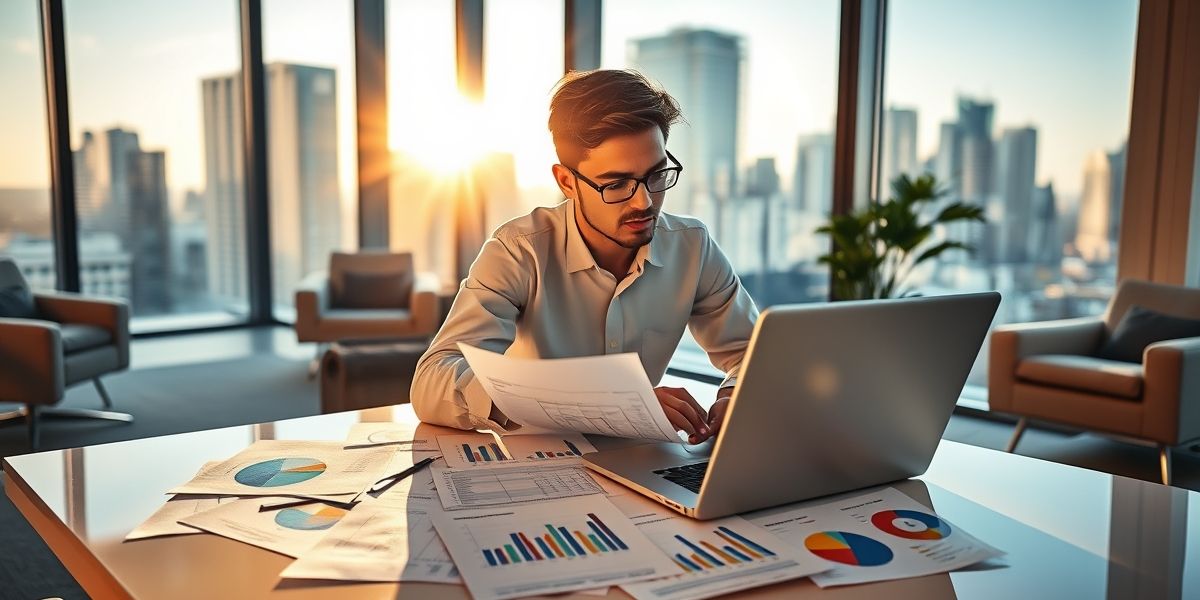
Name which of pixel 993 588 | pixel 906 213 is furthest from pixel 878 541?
pixel 906 213

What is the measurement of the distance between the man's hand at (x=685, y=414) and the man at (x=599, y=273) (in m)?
0.17

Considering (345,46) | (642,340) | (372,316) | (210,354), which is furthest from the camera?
(345,46)

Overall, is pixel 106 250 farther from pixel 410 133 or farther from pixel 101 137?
pixel 410 133

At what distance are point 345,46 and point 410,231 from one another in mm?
1642

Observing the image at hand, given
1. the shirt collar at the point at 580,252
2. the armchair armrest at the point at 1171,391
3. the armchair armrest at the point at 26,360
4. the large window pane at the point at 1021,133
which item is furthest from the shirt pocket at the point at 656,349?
the armchair armrest at the point at 26,360

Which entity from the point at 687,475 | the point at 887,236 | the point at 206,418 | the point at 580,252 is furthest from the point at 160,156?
the point at 687,475

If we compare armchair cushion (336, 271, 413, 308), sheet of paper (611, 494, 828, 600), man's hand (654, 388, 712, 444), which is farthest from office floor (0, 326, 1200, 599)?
sheet of paper (611, 494, 828, 600)

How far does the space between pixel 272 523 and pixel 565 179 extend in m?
0.92

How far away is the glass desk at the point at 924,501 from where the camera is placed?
2.81 feet

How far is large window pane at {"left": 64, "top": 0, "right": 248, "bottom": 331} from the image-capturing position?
6727 millimetres

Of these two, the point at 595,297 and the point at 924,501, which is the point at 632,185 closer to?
the point at 595,297

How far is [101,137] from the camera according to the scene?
6.78 metres

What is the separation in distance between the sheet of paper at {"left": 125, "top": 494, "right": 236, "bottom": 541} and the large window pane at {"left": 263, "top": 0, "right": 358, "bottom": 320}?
6.49m

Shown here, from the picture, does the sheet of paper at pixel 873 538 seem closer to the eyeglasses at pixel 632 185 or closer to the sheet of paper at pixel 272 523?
the sheet of paper at pixel 272 523
